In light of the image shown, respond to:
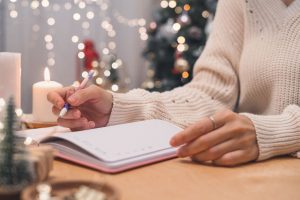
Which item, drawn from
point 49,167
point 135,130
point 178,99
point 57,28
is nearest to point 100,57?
point 57,28

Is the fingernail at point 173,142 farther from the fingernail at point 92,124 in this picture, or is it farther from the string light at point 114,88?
Result: the string light at point 114,88

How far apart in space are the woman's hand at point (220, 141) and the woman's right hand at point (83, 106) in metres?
0.28

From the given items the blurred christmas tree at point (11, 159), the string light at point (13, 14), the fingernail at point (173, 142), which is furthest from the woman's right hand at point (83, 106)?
the string light at point (13, 14)

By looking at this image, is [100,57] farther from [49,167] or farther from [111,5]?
[49,167]

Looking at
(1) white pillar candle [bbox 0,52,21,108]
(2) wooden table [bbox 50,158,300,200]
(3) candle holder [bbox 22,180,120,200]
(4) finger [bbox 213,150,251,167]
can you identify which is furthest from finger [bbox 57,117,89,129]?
(3) candle holder [bbox 22,180,120,200]

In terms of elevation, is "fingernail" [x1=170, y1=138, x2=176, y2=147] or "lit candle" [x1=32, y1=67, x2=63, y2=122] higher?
"fingernail" [x1=170, y1=138, x2=176, y2=147]

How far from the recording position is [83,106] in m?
0.99

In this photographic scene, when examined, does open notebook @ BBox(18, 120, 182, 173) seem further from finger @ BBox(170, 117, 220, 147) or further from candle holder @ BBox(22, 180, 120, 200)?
candle holder @ BBox(22, 180, 120, 200)

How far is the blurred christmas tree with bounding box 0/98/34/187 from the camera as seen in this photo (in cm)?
50

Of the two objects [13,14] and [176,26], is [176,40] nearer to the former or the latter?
[176,26]

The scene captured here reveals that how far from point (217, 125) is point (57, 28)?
7.77ft

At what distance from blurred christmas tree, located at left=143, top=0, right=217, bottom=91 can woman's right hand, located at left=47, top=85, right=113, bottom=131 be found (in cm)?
190

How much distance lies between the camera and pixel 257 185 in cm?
65

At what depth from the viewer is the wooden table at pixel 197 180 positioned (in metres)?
0.60
